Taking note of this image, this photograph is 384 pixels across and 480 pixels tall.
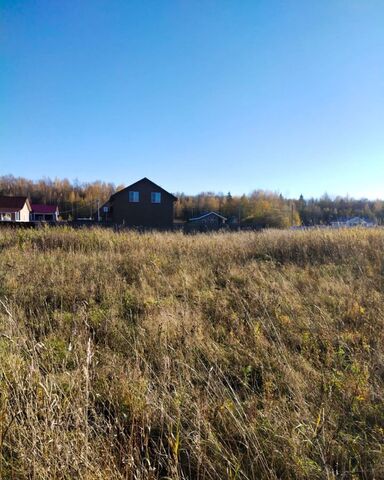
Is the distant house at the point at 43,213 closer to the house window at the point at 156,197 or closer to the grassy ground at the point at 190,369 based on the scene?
the house window at the point at 156,197

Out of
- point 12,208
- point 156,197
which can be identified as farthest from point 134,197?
point 12,208

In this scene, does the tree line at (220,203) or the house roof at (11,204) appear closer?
the house roof at (11,204)

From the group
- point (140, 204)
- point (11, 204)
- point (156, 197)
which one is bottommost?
point (140, 204)

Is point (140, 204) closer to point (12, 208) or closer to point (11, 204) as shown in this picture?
point (12, 208)

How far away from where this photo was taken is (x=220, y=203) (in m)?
79.9

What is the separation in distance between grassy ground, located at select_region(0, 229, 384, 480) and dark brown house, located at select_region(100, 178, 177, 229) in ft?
Answer: 106

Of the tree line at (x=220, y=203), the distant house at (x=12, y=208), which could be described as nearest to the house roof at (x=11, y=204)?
the distant house at (x=12, y=208)

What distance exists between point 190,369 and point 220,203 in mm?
78229

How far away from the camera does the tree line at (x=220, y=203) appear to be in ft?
228

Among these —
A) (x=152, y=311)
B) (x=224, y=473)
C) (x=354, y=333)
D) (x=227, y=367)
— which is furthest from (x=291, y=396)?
(x=152, y=311)

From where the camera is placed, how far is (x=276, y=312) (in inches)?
160

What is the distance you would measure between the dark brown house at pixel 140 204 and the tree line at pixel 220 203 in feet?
98.5

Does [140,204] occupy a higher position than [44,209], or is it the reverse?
[44,209]

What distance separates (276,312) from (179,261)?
139 inches
